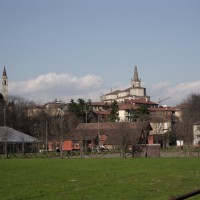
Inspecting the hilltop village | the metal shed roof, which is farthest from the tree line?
the metal shed roof

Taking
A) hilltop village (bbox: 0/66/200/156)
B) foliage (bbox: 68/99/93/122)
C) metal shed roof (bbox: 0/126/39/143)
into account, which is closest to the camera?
metal shed roof (bbox: 0/126/39/143)

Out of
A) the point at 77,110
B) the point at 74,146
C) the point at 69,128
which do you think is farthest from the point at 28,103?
the point at 74,146

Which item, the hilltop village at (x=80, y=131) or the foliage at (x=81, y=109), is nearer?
the hilltop village at (x=80, y=131)

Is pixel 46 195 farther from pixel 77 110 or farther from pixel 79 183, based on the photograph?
pixel 77 110

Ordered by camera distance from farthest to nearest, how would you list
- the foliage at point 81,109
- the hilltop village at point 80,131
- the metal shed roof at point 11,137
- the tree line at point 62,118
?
the foliage at point 81,109, the tree line at point 62,118, the hilltop village at point 80,131, the metal shed roof at point 11,137

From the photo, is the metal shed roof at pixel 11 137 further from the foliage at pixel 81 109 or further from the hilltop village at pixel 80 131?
the foliage at pixel 81 109

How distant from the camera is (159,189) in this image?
19.4 meters

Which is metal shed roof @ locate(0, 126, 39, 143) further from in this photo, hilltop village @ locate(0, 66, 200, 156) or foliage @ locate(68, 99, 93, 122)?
foliage @ locate(68, 99, 93, 122)

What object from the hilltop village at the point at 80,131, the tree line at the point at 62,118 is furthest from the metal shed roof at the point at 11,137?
the tree line at the point at 62,118

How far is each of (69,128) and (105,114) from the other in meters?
56.2

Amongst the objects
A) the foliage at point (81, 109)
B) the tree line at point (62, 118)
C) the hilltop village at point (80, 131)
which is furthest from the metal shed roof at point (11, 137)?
the foliage at point (81, 109)

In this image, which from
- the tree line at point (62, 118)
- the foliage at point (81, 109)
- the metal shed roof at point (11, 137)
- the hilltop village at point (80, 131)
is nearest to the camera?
the metal shed roof at point (11, 137)

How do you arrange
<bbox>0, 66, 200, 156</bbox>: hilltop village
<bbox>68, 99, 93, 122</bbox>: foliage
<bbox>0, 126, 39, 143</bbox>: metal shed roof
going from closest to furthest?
1. <bbox>0, 126, 39, 143</bbox>: metal shed roof
2. <bbox>0, 66, 200, 156</bbox>: hilltop village
3. <bbox>68, 99, 93, 122</bbox>: foliage

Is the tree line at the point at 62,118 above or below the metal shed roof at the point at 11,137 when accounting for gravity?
above
